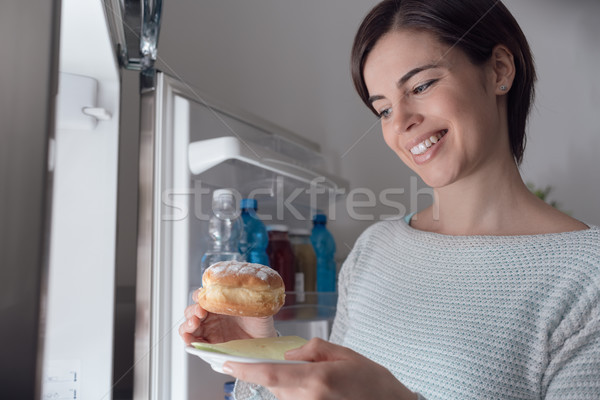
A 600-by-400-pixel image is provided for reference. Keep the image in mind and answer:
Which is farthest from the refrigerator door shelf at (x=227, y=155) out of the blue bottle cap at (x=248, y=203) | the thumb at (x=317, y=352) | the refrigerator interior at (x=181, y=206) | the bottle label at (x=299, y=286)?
the thumb at (x=317, y=352)

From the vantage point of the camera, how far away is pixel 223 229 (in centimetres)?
118

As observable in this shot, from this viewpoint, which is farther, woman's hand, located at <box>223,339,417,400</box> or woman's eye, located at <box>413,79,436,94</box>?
woman's eye, located at <box>413,79,436,94</box>

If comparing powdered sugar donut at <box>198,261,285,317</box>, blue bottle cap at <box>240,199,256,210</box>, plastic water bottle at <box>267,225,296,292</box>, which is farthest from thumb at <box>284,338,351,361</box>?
plastic water bottle at <box>267,225,296,292</box>

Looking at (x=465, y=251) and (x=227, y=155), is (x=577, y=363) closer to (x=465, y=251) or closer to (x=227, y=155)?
(x=465, y=251)

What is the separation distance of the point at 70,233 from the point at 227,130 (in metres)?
0.43

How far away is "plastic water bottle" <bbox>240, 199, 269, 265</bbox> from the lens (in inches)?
51.1

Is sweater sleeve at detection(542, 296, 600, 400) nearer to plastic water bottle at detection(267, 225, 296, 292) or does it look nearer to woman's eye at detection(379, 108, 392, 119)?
woman's eye at detection(379, 108, 392, 119)

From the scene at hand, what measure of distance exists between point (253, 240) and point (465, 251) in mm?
605

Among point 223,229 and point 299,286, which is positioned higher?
point 223,229

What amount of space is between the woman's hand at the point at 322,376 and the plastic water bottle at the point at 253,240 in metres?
0.80

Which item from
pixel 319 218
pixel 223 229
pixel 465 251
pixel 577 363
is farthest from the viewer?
pixel 319 218

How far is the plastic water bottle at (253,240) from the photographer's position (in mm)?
1299

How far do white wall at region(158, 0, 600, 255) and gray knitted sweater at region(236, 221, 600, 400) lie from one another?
101 cm

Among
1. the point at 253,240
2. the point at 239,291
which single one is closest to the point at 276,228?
the point at 253,240
